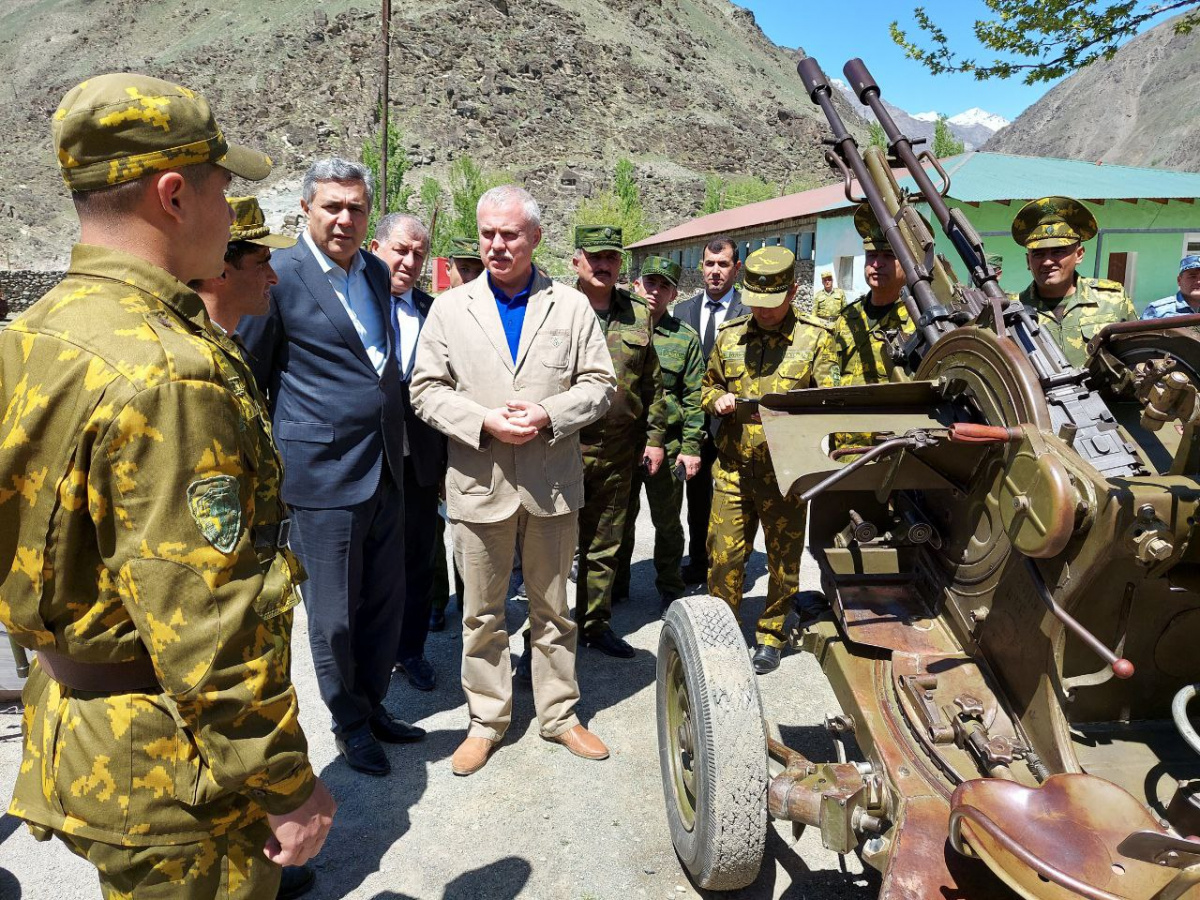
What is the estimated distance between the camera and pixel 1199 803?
1760 mm

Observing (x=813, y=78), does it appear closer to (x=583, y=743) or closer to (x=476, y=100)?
(x=583, y=743)

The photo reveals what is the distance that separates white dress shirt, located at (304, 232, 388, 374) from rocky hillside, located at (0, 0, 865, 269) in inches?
1918

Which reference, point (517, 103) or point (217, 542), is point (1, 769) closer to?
point (217, 542)

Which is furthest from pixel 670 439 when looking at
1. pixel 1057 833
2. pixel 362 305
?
pixel 1057 833

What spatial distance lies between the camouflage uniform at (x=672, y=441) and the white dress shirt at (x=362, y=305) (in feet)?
6.10

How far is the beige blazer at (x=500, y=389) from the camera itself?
3.14m

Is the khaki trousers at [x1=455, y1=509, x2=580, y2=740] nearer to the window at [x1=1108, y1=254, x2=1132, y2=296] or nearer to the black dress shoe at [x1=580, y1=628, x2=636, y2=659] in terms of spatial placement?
the black dress shoe at [x1=580, y1=628, x2=636, y2=659]

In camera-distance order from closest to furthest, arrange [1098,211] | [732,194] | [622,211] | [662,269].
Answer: [662,269]
[1098,211]
[622,211]
[732,194]

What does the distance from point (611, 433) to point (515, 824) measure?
2.02m

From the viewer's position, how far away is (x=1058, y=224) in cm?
446

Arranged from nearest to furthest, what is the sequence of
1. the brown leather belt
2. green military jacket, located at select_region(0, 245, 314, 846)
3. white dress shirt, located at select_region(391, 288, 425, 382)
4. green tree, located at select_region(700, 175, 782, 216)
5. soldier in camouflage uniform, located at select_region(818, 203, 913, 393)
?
1. green military jacket, located at select_region(0, 245, 314, 846)
2. the brown leather belt
3. white dress shirt, located at select_region(391, 288, 425, 382)
4. soldier in camouflage uniform, located at select_region(818, 203, 913, 393)
5. green tree, located at select_region(700, 175, 782, 216)

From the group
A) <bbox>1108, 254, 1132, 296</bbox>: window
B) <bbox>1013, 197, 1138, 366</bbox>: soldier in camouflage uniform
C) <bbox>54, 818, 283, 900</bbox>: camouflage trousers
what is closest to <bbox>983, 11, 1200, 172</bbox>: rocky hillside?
<bbox>1108, 254, 1132, 296</bbox>: window

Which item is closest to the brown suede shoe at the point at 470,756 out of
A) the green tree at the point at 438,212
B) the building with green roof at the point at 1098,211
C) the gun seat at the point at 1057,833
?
the gun seat at the point at 1057,833

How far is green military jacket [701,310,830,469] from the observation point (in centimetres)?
415
